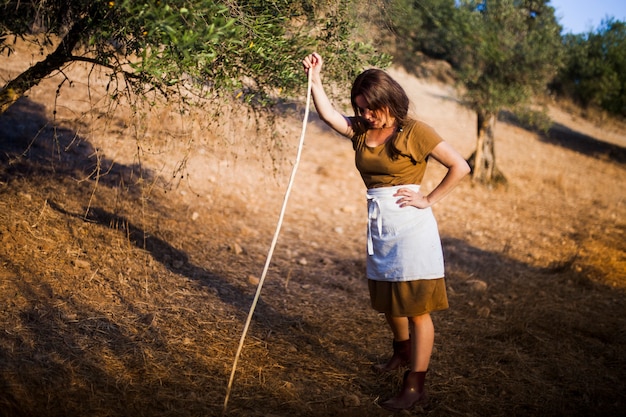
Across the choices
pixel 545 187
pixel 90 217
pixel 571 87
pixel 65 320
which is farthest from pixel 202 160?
pixel 571 87

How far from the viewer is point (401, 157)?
378 cm

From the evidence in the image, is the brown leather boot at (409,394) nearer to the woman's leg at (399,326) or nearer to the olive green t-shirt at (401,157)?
the woman's leg at (399,326)

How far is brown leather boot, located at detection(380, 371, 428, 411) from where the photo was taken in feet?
12.9

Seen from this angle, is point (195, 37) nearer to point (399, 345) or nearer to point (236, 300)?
point (399, 345)

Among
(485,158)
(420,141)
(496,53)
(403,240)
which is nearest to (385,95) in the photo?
(420,141)

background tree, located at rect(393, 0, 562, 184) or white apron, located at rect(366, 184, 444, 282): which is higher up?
background tree, located at rect(393, 0, 562, 184)

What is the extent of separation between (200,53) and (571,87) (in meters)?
23.4

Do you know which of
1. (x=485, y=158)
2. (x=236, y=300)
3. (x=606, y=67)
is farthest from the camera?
(x=606, y=67)

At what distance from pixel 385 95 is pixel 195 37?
1271mm

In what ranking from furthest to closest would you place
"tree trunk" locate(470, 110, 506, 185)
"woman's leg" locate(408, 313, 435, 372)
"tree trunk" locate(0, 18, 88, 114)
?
1. "tree trunk" locate(470, 110, 506, 185)
2. "tree trunk" locate(0, 18, 88, 114)
3. "woman's leg" locate(408, 313, 435, 372)

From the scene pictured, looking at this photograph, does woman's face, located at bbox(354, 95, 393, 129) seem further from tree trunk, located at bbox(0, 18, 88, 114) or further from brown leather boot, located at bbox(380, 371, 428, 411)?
tree trunk, located at bbox(0, 18, 88, 114)

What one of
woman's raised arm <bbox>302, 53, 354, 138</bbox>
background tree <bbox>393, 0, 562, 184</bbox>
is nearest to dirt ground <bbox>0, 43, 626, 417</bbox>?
woman's raised arm <bbox>302, 53, 354, 138</bbox>

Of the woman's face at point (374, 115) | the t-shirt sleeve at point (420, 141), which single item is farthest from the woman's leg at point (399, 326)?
the woman's face at point (374, 115)

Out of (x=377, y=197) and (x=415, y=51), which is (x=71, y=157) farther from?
(x=415, y=51)
